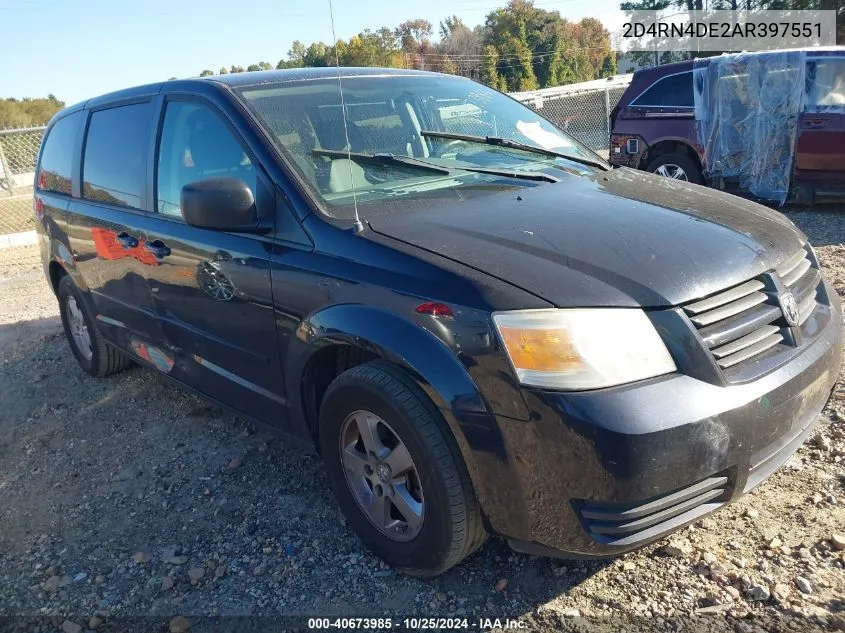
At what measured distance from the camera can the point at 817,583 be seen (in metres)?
2.29

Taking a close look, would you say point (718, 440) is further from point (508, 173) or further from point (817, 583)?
point (508, 173)

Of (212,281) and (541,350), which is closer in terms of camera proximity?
(541,350)

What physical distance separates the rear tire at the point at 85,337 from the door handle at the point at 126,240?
98 cm

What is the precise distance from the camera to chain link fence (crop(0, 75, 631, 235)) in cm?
1230

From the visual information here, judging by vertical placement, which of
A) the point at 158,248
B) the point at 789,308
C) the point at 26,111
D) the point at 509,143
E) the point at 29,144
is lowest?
the point at 789,308

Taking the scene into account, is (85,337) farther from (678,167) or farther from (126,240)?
(678,167)

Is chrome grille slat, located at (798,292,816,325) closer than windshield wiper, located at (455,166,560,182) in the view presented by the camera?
Yes

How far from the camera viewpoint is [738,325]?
84.4 inches

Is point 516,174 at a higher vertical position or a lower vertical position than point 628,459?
higher

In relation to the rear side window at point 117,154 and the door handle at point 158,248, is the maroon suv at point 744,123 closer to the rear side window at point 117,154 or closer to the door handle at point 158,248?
the rear side window at point 117,154

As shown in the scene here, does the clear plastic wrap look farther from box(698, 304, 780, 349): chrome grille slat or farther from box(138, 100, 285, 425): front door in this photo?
box(138, 100, 285, 425): front door

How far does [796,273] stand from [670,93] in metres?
7.12

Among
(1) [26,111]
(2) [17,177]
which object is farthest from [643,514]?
(1) [26,111]

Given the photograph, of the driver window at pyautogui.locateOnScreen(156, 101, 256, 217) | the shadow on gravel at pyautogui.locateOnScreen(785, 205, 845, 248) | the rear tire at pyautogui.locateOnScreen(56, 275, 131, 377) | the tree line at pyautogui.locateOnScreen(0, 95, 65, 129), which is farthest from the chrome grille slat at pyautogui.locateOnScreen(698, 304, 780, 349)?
the tree line at pyautogui.locateOnScreen(0, 95, 65, 129)
